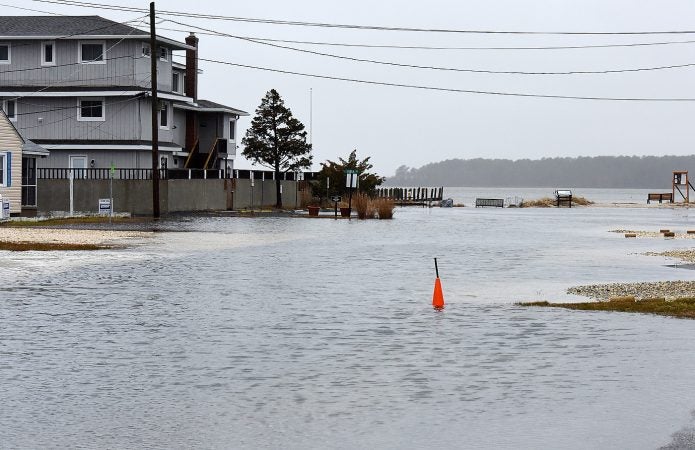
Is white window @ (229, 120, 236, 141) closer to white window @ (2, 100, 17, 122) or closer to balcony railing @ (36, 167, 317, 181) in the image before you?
balcony railing @ (36, 167, 317, 181)

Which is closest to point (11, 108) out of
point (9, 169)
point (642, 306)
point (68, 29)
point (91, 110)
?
point (91, 110)

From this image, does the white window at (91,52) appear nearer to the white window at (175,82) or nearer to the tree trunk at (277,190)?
the white window at (175,82)

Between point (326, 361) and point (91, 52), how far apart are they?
2449 inches

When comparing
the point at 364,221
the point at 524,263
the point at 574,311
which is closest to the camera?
the point at 574,311

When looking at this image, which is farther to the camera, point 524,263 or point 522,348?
point 524,263

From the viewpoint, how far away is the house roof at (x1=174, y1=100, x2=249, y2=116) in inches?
3179

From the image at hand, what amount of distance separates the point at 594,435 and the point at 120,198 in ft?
191

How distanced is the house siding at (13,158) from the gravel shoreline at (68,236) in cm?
1000

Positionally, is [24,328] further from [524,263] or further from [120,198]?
[120,198]

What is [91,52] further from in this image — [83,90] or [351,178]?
[351,178]

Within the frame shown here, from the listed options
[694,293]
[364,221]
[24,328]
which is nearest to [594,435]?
[24,328]

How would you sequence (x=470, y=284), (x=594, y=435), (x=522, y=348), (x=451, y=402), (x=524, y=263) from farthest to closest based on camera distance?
(x=524, y=263) < (x=470, y=284) < (x=522, y=348) < (x=451, y=402) < (x=594, y=435)

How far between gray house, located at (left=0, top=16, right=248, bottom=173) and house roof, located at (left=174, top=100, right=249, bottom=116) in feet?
18.5

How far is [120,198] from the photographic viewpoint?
65812mm
